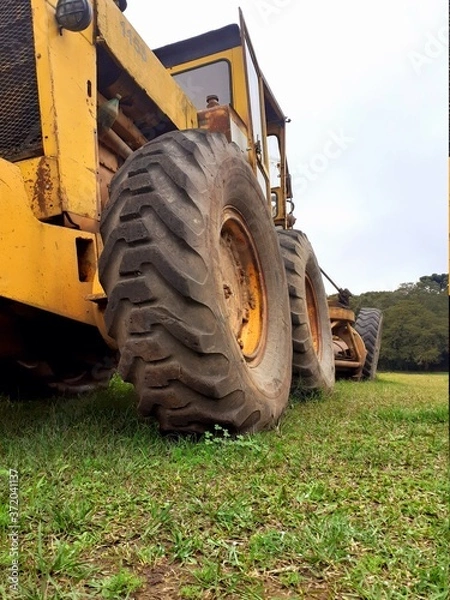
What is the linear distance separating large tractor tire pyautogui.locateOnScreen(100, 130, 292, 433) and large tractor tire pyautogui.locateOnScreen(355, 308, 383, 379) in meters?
5.44

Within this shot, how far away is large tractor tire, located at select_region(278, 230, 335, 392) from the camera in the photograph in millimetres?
3617

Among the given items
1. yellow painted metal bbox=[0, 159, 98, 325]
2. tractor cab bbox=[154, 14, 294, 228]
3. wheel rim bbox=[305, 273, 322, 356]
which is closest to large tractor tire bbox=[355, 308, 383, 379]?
wheel rim bbox=[305, 273, 322, 356]

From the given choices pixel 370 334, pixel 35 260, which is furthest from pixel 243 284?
pixel 370 334

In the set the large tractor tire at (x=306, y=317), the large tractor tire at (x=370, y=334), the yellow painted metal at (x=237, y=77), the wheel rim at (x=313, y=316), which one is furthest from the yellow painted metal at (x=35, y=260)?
the large tractor tire at (x=370, y=334)

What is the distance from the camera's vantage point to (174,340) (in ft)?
6.28

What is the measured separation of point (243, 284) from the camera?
305cm

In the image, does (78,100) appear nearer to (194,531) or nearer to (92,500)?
(92,500)

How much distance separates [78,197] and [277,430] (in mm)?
1334

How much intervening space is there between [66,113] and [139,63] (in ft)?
2.71

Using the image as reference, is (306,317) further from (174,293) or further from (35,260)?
(35,260)

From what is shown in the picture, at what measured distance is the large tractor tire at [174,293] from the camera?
1.91 meters

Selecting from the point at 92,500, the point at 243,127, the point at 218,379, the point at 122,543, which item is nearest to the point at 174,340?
the point at 218,379

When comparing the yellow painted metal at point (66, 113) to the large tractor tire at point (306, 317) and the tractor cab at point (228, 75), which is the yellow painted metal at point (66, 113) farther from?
the large tractor tire at point (306, 317)

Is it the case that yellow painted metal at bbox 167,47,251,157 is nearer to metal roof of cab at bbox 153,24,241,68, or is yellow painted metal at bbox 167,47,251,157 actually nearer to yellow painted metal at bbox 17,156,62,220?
metal roof of cab at bbox 153,24,241,68
